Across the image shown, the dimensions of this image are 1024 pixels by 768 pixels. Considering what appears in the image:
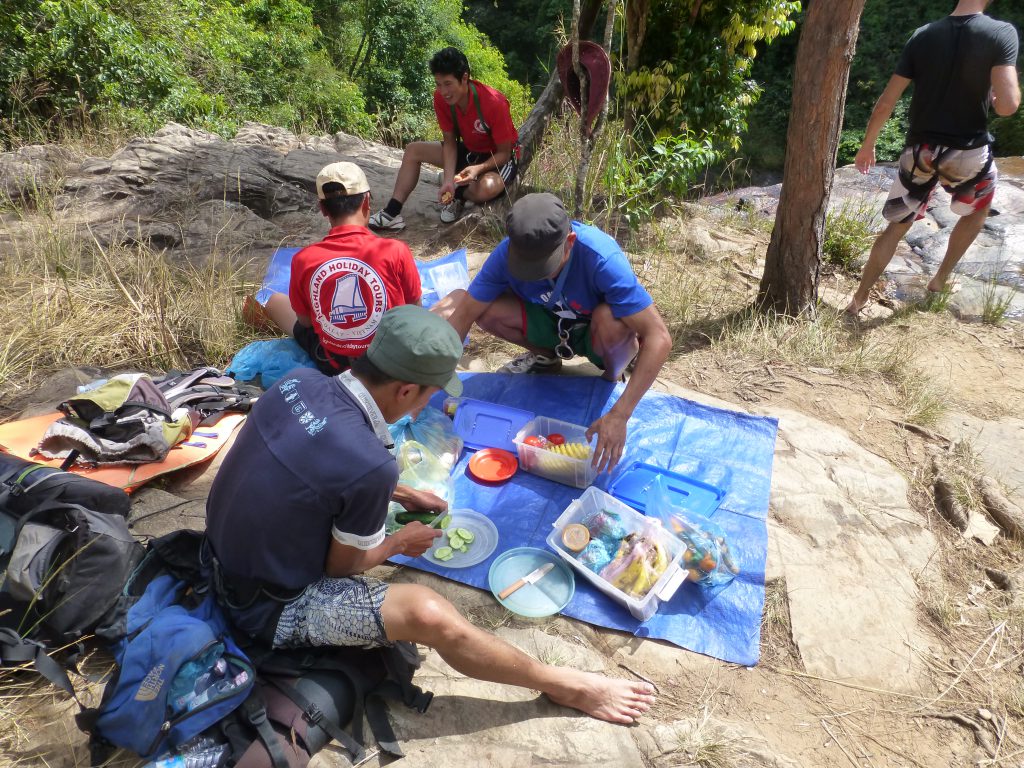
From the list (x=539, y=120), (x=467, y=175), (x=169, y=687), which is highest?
(x=539, y=120)

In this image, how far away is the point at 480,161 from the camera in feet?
17.4

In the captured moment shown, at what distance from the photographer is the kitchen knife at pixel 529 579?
2.36 meters

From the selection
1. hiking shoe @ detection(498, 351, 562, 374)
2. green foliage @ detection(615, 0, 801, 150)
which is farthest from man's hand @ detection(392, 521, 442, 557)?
green foliage @ detection(615, 0, 801, 150)

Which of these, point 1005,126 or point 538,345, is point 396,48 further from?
point 538,345

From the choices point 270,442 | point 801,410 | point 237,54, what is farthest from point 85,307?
point 237,54

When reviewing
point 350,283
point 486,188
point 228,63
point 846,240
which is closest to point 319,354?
point 350,283

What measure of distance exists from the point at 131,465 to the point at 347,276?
125 cm

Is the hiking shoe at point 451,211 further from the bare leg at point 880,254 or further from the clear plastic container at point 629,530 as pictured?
the clear plastic container at point 629,530

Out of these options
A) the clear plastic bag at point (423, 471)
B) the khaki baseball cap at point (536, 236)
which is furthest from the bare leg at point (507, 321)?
the clear plastic bag at point (423, 471)

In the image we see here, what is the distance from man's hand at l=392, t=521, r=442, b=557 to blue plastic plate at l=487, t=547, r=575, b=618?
428 millimetres

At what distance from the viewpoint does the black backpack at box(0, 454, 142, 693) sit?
1.87 m

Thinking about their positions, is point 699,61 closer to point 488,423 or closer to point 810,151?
point 810,151

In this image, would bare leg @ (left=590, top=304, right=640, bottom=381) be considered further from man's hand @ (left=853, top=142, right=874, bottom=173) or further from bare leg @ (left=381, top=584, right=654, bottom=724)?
man's hand @ (left=853, top=142, right=874, bottom=173)

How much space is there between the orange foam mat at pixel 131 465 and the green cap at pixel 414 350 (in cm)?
159
